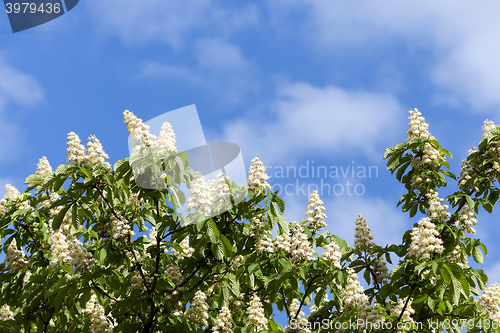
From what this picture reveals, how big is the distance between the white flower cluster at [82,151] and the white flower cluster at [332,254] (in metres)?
3.80

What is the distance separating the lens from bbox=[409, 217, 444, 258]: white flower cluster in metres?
6.96

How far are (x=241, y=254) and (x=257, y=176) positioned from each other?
1.43 m

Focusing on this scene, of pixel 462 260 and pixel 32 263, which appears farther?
pixel 32 263

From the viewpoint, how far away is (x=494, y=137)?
355 inches

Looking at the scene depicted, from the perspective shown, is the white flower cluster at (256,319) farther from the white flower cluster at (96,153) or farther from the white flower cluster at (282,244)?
the white flower cluster at (96,153)

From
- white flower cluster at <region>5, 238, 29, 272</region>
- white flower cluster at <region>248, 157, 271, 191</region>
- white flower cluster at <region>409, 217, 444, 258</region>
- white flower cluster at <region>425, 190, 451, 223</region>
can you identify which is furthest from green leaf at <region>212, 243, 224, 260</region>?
white flower cluster at <region>5, 238, 29, 272</region>

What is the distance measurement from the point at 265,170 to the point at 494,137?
15.5ft

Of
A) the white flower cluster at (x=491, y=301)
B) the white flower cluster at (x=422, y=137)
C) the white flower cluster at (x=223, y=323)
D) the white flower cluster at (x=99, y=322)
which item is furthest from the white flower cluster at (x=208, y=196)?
the white flower cluster at (x=491, y=301)

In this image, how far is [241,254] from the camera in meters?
7.83

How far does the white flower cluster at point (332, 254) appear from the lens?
7242 millimetres

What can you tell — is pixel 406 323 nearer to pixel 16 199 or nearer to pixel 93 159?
pixel 93 159

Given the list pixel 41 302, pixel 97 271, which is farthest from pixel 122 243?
pixel 41 302

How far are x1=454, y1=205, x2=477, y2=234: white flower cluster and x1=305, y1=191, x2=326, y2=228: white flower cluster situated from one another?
231cm

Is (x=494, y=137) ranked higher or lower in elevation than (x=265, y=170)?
higher
